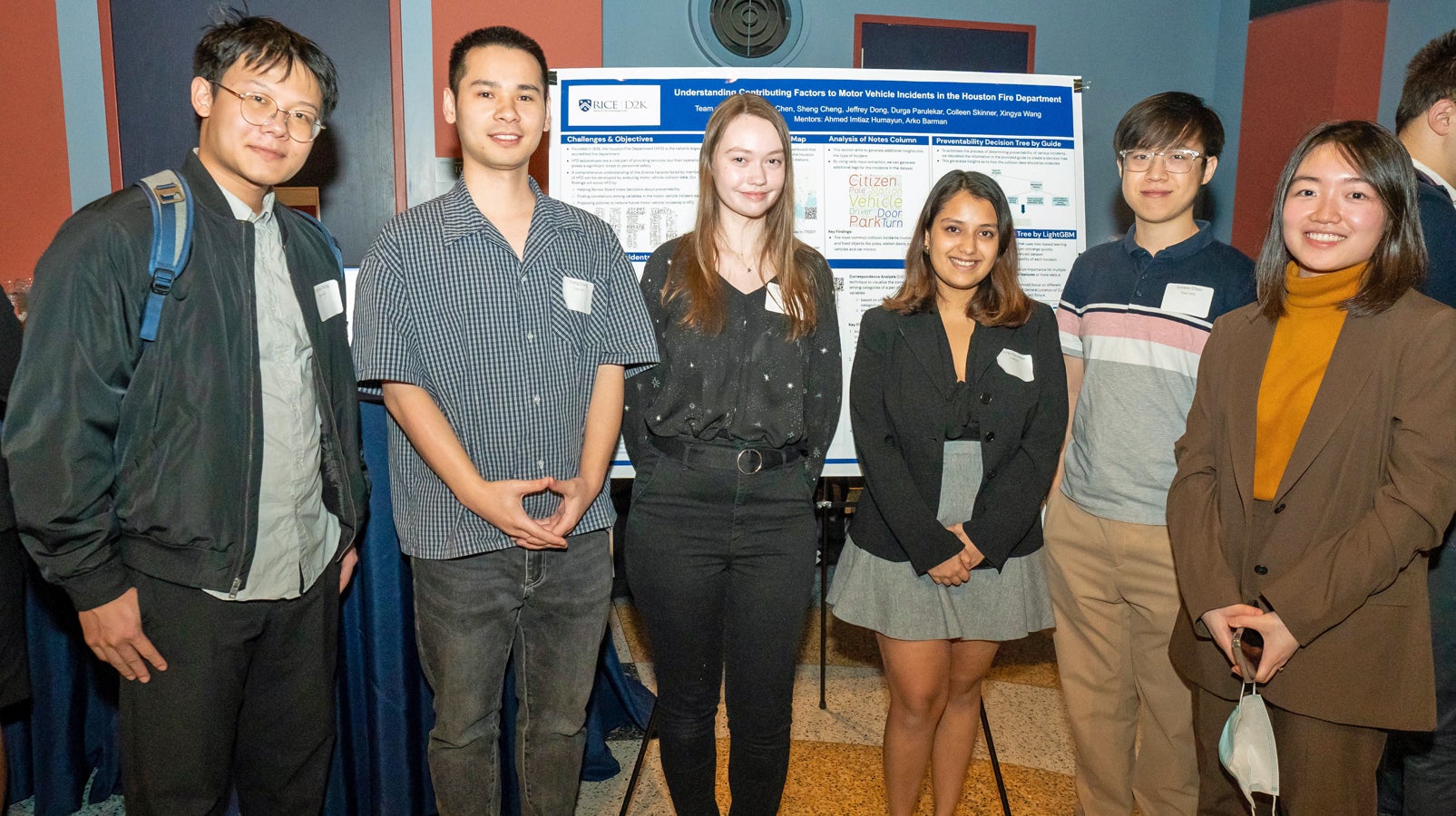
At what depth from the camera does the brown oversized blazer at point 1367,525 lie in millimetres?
1543

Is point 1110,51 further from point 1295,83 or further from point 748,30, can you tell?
point 748,30

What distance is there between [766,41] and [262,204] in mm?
3318

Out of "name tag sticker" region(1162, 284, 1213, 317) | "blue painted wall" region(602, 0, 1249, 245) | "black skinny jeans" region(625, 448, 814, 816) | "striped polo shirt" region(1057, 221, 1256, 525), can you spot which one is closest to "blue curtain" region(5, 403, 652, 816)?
"black skinny jeans" region(625, 448, 814, 816)

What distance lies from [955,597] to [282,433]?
4.93 feet

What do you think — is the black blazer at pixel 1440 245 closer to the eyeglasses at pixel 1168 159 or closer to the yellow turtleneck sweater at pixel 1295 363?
the yellow turtleneck sweater at pixel 1295 363

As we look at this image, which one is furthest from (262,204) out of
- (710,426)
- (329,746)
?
(329,746)

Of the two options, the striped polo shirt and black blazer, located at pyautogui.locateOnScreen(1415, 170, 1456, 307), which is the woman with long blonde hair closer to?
the striped polo shirt

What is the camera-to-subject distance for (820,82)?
2959 mm

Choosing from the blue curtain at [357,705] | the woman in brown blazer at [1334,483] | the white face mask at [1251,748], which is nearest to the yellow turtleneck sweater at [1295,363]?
the woman in brown blazer at [1334,483]

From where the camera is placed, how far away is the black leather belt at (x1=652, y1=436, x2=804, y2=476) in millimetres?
→ 1967

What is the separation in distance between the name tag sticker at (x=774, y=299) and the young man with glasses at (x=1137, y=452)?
80 centimetres

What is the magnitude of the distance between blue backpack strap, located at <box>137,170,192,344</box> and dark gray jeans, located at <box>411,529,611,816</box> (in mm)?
701

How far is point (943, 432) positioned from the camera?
6.76 feet

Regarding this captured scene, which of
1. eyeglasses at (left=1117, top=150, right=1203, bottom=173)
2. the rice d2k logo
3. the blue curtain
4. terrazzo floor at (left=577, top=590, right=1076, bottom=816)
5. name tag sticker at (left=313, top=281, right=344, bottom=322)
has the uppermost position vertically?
the rice d2k logo
